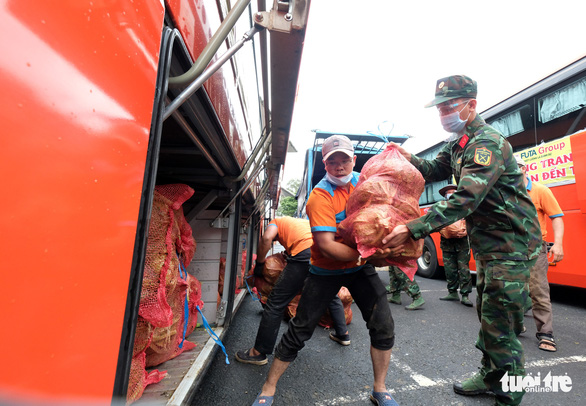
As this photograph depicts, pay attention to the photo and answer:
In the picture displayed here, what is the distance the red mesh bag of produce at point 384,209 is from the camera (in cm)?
136

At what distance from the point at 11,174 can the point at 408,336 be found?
12.2 ft

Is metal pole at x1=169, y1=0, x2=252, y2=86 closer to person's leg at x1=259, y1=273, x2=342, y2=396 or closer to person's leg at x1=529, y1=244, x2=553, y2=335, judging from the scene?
person's leg at x1=259, y1=273, x2=342, y2=396

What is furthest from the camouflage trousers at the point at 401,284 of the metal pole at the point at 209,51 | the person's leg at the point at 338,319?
the metal pole at the point at 209,51

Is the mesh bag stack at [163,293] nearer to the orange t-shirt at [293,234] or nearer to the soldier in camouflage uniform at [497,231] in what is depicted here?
the orange t-shirt at [293,234]

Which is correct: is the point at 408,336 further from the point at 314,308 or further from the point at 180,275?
the point at 180,275

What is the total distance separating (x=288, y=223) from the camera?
122 inches

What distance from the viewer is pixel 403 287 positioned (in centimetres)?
452

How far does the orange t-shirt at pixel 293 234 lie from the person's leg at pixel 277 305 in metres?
0.17

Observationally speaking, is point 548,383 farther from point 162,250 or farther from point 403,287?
point 162,250

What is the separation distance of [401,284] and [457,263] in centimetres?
104

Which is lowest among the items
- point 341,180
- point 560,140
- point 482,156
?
point 341,180

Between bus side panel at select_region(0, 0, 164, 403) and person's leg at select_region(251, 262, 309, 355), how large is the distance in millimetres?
2007

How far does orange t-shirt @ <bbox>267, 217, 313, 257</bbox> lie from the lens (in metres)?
2.77

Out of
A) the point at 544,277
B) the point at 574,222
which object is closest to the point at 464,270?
the point at 574,222
